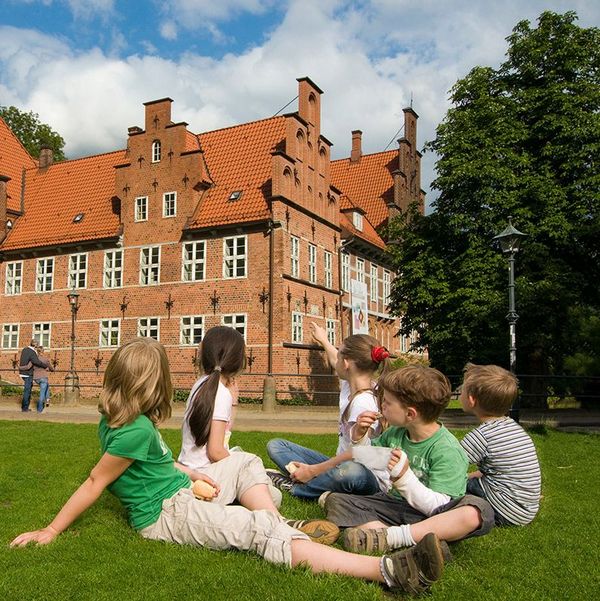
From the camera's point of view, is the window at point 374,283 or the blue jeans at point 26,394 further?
the window at point 374,283

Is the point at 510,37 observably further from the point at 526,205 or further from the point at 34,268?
the point at 34,268

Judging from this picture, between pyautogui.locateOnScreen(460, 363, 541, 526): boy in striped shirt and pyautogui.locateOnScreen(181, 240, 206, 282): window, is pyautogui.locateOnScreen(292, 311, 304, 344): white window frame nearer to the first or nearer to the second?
pyautogui.locateOnScreen(181, 240, 206, 282): window

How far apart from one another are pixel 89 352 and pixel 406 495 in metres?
27.9

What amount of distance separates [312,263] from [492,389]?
2492 cm

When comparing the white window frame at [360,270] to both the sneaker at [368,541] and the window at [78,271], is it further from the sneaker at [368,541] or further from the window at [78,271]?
the sneaker at [368,541]

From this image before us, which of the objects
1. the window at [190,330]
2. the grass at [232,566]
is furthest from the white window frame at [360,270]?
the grass at [232,566]

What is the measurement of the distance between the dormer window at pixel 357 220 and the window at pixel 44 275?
1448 cm

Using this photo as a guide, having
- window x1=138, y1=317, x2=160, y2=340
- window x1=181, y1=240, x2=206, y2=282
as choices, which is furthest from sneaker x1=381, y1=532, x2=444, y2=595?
window x1=138, y1=317, x2=160, y2=340

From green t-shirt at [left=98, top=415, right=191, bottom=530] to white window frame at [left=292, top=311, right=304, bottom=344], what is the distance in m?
22.9

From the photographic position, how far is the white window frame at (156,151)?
29766 mm

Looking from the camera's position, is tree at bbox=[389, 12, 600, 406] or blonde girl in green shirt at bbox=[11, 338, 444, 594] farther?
tree at bbox=[389, 12, 600, 406]

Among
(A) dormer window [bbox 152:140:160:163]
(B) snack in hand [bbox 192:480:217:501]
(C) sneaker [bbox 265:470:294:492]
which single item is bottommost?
(C) sneaker [bbox 265:470:294:492]

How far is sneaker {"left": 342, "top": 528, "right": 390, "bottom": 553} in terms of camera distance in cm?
413

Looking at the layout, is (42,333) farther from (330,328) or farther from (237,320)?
(330,328)
